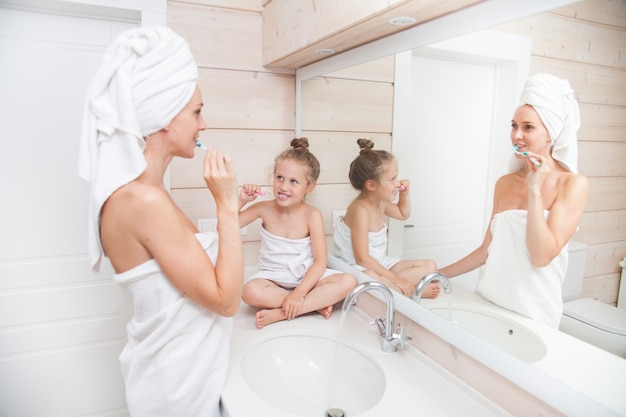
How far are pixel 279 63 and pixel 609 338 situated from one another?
1.31 m

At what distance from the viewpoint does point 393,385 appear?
961 mm

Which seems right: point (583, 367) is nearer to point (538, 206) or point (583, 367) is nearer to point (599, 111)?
point (538, 206)

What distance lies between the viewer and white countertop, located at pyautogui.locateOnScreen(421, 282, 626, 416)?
66 cm

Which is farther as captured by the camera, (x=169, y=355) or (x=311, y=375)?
(x=311, y=375)

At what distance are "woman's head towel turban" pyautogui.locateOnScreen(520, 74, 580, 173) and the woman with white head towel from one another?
0.61 m

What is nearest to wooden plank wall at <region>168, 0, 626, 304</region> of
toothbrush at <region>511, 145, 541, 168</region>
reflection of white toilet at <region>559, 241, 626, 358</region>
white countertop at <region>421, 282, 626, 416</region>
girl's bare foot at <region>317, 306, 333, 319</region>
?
toothbrush at <region>511, 145, 541, 168</region>

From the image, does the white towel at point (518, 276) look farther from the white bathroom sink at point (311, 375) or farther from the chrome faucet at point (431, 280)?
the white bathroom sink at point (311, 375)

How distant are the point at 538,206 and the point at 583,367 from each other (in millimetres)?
278

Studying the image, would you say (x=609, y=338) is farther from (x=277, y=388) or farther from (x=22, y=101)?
(x=22, y=101)

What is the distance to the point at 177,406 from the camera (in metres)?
0.93

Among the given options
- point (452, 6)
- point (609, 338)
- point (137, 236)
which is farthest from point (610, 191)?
point (137, 236)

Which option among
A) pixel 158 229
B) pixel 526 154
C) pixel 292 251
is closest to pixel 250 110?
pixel 292 251

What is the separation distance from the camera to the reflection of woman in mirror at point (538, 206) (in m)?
0.73

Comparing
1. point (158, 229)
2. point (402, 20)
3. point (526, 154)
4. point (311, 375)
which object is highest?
point (402, 20)
